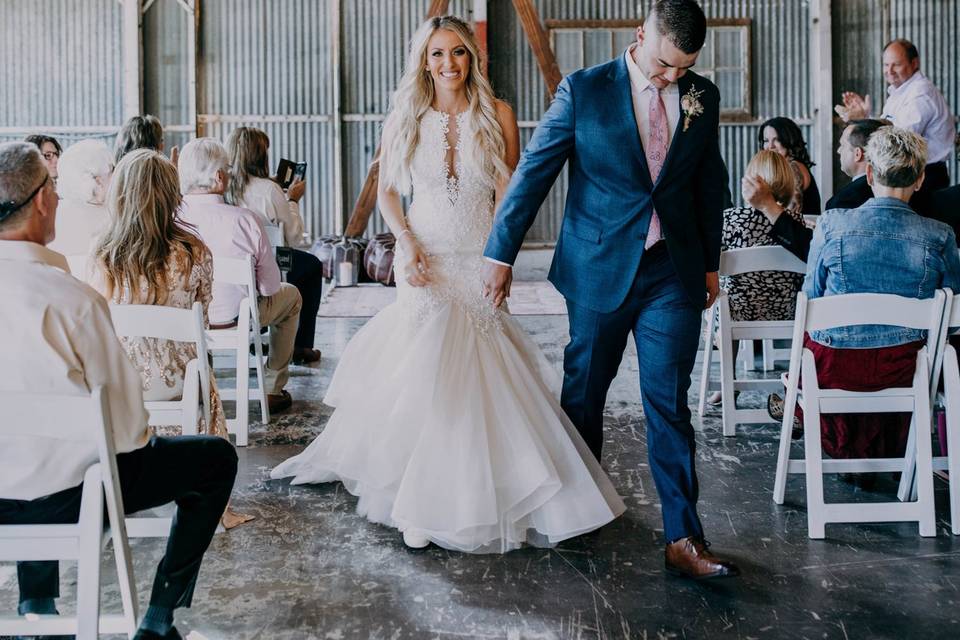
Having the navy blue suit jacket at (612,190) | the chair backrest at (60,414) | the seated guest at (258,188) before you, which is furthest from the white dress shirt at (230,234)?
the chair backrest at (60,414)

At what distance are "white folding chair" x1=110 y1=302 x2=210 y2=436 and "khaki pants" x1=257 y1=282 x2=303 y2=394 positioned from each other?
7.29 ft

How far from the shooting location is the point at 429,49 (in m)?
3.63

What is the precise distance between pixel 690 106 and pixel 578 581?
1505 mm

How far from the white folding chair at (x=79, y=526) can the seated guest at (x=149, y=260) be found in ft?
4.33

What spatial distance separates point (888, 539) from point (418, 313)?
186 centimetres

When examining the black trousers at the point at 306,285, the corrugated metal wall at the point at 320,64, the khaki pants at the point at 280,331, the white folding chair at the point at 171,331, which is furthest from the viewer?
the corrugated metal wall at the point at 320,64

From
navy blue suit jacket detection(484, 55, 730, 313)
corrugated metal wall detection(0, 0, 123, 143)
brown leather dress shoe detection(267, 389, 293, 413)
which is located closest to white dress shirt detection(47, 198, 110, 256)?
brown leather dress shoe detection(267, 389, 293, 413)

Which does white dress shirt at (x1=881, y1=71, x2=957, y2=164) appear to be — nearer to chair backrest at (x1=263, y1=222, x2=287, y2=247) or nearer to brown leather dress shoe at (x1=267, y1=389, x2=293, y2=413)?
chair backrest at (x1=263, y1=222, x2=287, y2=247)

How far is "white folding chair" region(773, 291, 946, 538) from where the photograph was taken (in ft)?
11.1

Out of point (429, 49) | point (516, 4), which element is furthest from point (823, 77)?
point (429, 49)

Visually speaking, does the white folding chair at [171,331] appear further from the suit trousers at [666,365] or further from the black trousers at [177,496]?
the suit trousers at [666,365]

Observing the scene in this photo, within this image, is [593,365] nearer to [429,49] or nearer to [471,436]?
[471,436]

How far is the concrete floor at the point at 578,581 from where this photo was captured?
8.98 ft

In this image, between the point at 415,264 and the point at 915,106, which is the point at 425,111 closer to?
the point at 415,264
